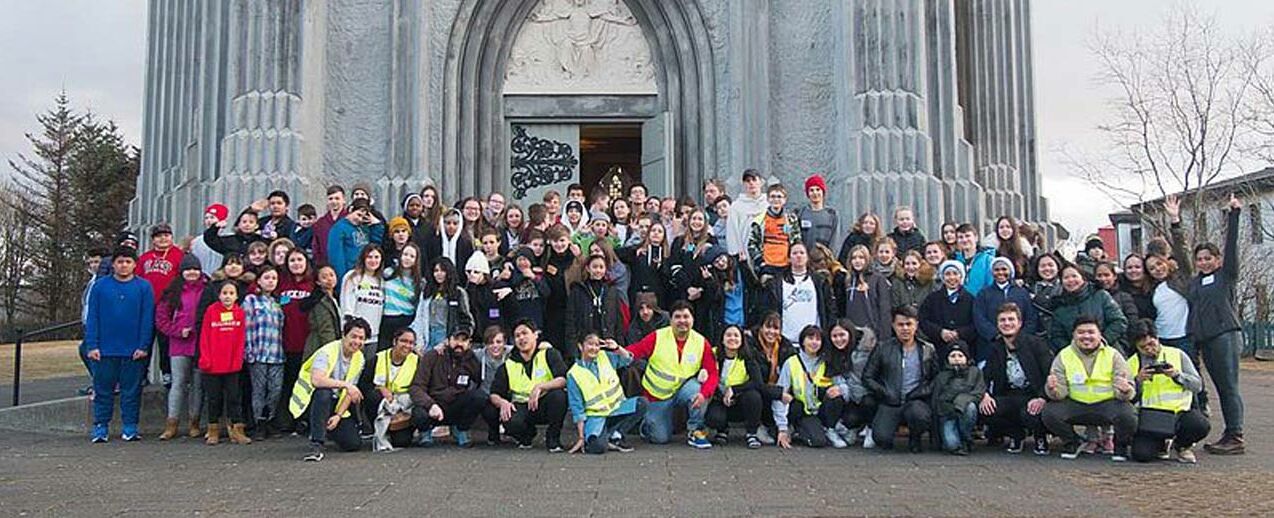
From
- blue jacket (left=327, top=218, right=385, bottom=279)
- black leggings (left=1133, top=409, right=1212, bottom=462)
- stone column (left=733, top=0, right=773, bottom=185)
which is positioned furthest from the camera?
stone column (left=733, top=0, right=773, bottom=185)

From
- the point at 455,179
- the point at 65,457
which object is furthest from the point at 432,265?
the point at 455,179

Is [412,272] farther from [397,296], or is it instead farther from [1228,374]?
[1228,374]

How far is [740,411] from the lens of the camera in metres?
9.63

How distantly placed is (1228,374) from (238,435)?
8317 mm

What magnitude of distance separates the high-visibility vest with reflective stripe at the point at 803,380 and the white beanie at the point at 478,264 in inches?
110

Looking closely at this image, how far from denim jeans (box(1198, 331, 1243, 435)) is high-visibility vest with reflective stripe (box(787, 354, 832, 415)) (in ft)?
10.2

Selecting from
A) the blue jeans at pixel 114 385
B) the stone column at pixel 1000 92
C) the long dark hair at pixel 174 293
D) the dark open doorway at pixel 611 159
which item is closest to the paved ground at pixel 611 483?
the blue jeans at pixel 114 385

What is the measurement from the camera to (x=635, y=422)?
9648 mm

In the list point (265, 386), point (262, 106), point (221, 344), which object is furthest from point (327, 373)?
point (262, 106)

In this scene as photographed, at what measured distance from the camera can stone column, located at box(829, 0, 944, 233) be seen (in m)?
13.6

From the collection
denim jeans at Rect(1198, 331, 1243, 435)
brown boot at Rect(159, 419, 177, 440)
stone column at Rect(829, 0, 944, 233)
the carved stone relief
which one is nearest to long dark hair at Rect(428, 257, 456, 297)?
brown boot at Rect(159, 419, 177, 440)

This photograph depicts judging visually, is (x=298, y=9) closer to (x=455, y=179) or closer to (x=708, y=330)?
(x=455, y=179)

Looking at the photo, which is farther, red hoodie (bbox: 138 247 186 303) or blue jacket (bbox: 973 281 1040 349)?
red hoodie (bbox: 138 247 186 303)

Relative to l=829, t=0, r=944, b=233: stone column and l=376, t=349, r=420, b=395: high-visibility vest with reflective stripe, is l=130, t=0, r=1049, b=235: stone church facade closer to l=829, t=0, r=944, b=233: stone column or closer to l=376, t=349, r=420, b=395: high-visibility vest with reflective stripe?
l=829, t=0, r=944, b=233: stone column
